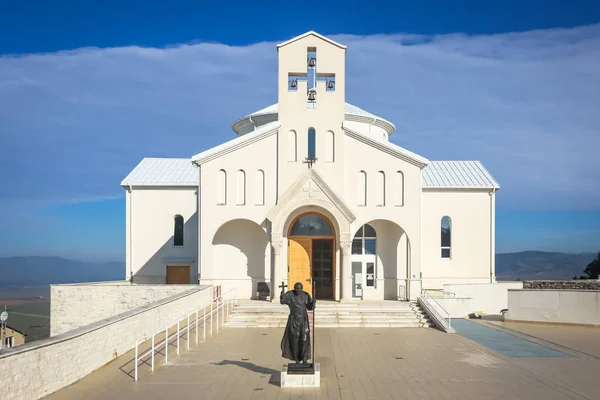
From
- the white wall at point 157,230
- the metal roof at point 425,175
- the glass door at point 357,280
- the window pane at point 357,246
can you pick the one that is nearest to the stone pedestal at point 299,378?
the glass door at point 357,280

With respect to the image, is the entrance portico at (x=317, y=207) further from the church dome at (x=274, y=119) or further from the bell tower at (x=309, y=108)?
the church dome at (x=274, y=119)

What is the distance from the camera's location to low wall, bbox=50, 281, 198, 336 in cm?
2480

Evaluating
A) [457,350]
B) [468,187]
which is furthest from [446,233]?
[457,350]

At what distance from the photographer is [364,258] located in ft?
89.9

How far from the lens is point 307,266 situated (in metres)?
26.3

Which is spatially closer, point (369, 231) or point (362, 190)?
point (362, 190)

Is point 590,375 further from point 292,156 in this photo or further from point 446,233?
point 446,233

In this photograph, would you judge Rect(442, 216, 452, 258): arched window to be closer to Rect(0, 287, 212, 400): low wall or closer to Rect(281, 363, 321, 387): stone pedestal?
Rect(0, 287, 212, 400): low wall

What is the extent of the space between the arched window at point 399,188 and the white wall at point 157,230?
39.1ft

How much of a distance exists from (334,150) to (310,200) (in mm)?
2713

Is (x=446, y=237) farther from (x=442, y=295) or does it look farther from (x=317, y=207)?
(x=317, y=207)

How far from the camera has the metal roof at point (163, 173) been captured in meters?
32.4

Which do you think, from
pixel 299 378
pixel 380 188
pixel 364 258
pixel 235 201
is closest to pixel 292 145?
pixel 235 201

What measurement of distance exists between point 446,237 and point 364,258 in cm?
647
